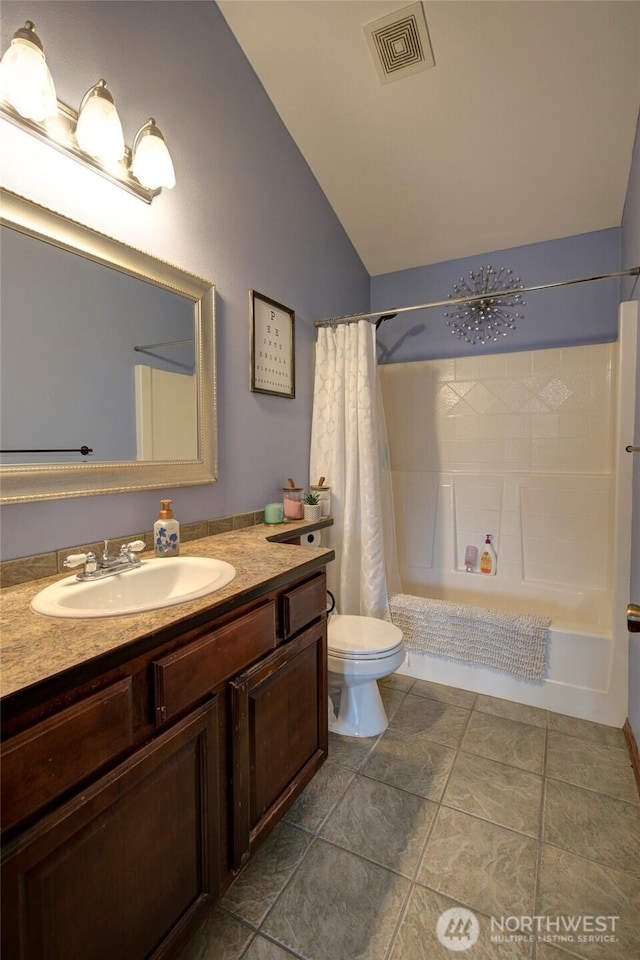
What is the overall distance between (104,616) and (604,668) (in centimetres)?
203

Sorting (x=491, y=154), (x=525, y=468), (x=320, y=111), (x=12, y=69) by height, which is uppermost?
Answer: (x=320, y=111)

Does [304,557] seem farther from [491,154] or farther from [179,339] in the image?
[491,154]

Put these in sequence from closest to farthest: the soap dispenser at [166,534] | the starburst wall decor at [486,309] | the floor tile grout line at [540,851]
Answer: the floor tile grout line at [540,851] < the soap dispenser at [166,534] < the starburst wall decor at [486,309]

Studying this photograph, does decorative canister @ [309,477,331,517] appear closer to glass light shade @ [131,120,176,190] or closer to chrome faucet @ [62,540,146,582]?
chrome faucet @ [62,540,146,582]

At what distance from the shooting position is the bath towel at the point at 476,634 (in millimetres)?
1982

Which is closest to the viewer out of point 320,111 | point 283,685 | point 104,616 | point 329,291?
point 104,616

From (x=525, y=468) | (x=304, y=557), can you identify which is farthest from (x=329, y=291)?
(x=304, y=557)

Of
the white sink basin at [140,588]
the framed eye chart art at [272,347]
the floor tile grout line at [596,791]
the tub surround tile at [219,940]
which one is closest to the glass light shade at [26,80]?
the framed eye chart art at [272,347]

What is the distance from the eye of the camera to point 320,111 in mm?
2039

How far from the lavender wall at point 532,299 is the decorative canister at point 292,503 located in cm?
150

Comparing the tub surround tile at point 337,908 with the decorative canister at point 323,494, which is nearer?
the tub surround tile at point 337,908

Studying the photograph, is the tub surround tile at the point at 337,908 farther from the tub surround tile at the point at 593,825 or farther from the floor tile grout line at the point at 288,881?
the tub surround tile at the point at 593,825

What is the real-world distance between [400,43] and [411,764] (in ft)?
9.26

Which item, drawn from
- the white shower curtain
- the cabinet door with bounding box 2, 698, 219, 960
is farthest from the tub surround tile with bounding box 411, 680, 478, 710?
the cabinet door with bounding box 2, 698, 219, 960
